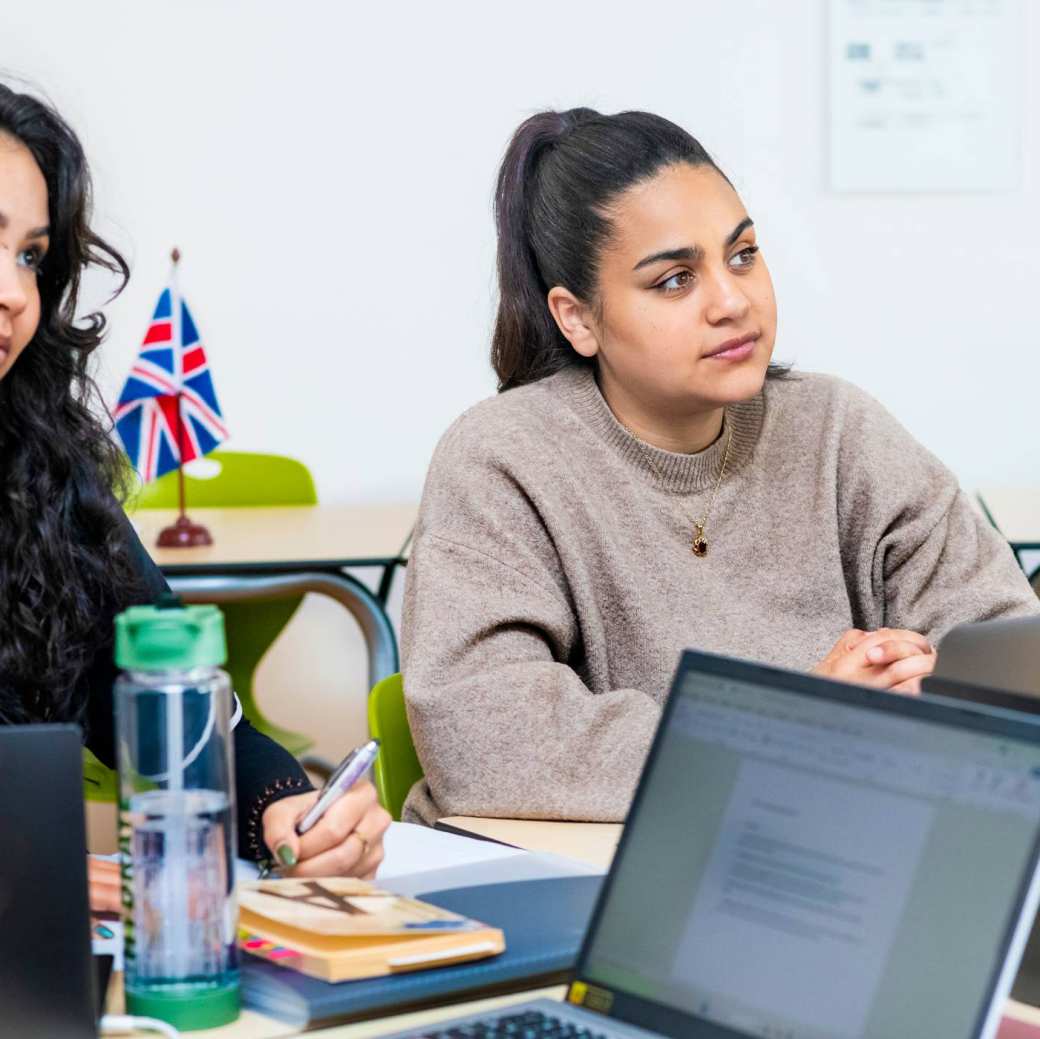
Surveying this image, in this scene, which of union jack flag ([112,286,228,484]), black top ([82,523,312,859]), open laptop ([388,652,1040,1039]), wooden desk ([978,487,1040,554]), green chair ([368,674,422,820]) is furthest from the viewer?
union jack flag ([112,286,228,484])

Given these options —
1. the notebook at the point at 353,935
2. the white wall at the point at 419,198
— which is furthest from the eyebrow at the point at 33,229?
the white wall at the point at 419,198

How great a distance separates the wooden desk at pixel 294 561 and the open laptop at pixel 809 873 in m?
→ 1.93

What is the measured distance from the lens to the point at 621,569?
1744 mm

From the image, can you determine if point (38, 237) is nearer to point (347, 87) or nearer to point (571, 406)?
point (571, 406)

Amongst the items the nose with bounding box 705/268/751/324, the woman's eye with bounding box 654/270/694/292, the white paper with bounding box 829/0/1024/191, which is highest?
the white paper with bounding box 829/0/1024/191

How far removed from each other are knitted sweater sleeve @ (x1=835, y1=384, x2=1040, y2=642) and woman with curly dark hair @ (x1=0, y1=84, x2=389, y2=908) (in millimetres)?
749

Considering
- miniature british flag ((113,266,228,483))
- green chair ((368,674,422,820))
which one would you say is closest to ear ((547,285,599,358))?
green chair ((368,674,422,820))

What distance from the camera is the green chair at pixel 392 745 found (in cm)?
165

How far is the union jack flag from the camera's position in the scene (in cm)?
348

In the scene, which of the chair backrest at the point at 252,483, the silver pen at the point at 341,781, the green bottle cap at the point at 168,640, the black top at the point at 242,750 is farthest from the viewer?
the chair backrest at the point at 252,483

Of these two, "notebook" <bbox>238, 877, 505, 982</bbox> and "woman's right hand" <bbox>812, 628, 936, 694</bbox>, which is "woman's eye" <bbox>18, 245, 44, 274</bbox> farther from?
"woman's right hand" <bbox>812, 628, 936, 694</bbox>

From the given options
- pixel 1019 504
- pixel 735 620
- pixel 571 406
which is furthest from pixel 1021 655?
pixel 1019 504

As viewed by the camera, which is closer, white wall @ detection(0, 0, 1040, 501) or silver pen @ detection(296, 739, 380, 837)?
silver pen @ detection(296, 739, 380, 837)

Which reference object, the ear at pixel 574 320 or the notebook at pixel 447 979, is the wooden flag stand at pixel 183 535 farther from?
the notebook at pixel 447 979
